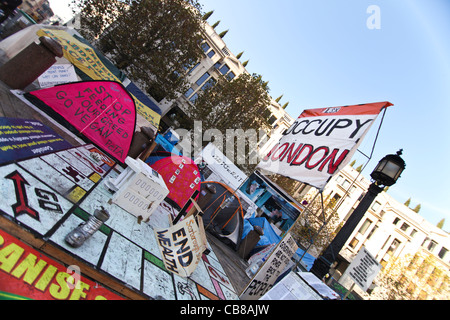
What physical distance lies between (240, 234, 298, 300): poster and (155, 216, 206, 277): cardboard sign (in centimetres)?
152

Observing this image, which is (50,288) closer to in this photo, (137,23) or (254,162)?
(137,23)

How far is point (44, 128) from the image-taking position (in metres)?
5.25

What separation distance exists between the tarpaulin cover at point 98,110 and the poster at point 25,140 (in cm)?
69

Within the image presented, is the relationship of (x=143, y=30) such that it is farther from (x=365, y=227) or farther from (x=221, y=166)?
(x=365, y=227)

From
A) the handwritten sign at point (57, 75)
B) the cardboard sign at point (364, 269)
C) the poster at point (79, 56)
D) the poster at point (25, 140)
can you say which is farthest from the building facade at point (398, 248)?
the poster at point (25, 140)

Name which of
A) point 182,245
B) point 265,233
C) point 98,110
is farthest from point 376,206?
point 98,110

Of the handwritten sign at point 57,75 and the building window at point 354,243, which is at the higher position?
the building window at point 354,243

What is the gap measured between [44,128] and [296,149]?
6174 mm

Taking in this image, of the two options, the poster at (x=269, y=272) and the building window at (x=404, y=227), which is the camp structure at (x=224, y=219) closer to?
the poster at (x=269, y=272)

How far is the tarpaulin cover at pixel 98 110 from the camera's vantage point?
578 centimetres

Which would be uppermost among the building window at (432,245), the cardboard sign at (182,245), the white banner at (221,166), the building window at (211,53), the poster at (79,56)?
the building window at (432,245)

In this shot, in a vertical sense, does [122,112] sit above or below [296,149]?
below

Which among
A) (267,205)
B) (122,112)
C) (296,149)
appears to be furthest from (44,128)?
(267,205)

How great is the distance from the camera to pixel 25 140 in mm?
4121
